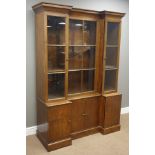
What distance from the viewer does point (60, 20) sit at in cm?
279

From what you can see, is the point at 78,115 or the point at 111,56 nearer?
the point at 78,115

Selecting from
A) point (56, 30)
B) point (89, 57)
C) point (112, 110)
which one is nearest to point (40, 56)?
point (56, 30)

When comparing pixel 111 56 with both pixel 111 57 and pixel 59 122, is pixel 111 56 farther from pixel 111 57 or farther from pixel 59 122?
pixel 59 122

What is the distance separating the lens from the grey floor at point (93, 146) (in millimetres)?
2775

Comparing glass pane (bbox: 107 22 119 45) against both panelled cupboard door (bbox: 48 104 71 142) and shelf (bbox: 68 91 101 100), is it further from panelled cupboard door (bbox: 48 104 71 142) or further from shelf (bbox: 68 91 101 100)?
panelled cupboard door (bbox: 48 104 71 142)

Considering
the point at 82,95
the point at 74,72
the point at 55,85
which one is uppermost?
the point at 74,72

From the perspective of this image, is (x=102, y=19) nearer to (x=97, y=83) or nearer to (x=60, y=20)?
(x=60, y=20)

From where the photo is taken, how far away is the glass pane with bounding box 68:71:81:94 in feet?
10.6

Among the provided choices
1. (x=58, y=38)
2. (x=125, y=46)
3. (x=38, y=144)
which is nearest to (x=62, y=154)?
(x=38, y=144)

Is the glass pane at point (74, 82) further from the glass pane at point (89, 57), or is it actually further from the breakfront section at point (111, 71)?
the breakfront section at point (111, 71)

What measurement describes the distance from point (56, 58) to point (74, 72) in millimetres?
485

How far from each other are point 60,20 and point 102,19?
2.72 feet

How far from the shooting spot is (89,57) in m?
3.38
